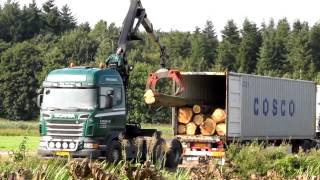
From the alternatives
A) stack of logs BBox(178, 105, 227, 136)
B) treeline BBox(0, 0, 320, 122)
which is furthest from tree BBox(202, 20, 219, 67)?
stack of logs BBox(178, 105, 227, 136)

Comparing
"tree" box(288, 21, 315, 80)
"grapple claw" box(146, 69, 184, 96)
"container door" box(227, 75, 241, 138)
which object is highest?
"tree" box(288, 21, 315, 80)

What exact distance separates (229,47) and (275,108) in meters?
99.6

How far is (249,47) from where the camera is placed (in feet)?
414

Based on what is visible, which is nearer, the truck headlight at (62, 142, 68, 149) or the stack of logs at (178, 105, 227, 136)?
the truck headlight at (62, 142, 68, 149)

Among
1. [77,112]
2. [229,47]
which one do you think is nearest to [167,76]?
[77,112]

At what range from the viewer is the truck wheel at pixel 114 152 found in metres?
20.2

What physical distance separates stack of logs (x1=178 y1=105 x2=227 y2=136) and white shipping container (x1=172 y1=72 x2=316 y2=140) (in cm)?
25

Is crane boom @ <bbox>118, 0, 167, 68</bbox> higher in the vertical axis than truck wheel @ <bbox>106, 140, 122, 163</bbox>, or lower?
higher

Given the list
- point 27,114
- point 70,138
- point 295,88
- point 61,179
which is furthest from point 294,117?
point 27,114

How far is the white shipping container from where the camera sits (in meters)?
23.6

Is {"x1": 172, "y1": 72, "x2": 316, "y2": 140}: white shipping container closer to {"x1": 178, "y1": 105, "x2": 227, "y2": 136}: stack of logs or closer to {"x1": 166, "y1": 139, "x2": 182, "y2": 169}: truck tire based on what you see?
{"x1": 178, "y1": 105, "x2": 227, "y2": 136}: stack of logs

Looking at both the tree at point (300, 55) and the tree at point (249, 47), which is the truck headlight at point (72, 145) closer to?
the tree at point (300, 55)

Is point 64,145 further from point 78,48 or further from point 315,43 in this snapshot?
point 315,43

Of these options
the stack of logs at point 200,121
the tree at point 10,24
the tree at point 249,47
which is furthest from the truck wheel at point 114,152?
the tree at point 10,24
